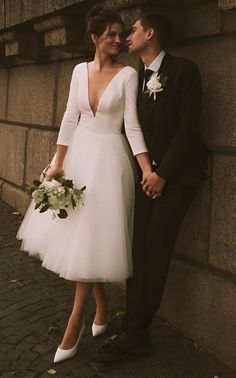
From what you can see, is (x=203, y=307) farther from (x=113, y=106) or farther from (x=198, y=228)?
(x=113, y=106)

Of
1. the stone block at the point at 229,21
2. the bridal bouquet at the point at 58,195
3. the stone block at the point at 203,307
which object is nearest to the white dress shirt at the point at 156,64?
the stone block at the point at 229,21

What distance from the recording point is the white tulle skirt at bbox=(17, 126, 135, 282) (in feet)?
10.9

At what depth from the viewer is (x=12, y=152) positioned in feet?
24.1

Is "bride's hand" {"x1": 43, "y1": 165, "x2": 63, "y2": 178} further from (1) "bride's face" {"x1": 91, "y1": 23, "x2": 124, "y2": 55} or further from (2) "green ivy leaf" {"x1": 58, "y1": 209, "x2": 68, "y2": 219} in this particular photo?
(1) "bride's face" {"x1": 91, "y1": 23, "x2": 124, "y2": 55}

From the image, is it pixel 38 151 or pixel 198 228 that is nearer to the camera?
pixel 198 228

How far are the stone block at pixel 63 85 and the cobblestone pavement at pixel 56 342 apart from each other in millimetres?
1818

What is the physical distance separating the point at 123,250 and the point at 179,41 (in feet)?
4.85

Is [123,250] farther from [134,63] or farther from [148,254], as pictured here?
[134,63]

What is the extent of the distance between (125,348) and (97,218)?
0.82 metres

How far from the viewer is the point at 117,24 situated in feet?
11.0

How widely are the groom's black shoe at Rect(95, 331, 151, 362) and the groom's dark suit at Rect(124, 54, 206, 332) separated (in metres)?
0.05

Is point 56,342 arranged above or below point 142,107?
below

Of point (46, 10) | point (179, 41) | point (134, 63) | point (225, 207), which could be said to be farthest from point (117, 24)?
point (46, 10)

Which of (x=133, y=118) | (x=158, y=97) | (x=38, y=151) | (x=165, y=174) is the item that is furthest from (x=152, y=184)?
(x=38, y=151)
